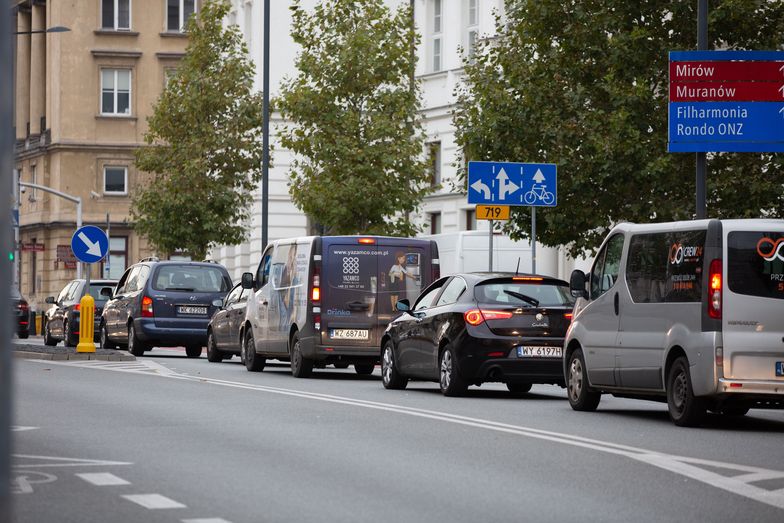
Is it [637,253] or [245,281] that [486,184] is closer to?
[245,281]

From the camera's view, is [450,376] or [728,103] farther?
[728,103]

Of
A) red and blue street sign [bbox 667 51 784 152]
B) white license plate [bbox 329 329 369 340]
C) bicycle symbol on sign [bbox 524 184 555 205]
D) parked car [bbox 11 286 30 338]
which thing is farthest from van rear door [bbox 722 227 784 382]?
parked car [bbox 11 286 30 338]

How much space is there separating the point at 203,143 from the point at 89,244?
20970mm

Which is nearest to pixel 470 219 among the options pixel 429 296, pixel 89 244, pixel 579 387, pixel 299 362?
pixel 89 244

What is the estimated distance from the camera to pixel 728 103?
22.7m

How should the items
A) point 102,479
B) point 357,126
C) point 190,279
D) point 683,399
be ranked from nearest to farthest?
point 102,479
point 683,399
point 190,279
point 357,126

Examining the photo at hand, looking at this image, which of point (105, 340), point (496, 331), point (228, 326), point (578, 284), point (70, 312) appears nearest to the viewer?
point (578, 284)

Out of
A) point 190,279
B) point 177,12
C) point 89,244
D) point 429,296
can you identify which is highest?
point 177,12

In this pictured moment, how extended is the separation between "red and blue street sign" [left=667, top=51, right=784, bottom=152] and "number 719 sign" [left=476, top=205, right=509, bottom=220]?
14.3ft

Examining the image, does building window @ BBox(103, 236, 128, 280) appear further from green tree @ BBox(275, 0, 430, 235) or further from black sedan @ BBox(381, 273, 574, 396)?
black sedan @ BBox(381, 273, 574, 396)

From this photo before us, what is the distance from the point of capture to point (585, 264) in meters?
39.8

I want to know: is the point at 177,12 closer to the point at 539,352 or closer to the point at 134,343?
the point at 134,343

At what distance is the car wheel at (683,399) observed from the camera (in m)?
14.4

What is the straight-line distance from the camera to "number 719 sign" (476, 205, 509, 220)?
1038 inches
